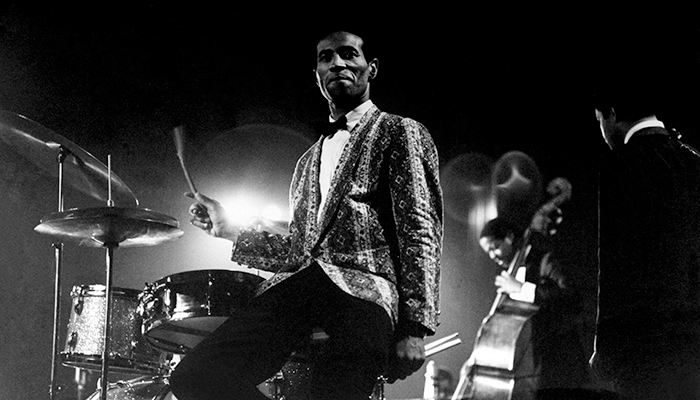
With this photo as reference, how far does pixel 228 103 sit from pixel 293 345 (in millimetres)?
4064

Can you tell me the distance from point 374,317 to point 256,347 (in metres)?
0.30

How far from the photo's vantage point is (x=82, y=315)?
14.3 feet

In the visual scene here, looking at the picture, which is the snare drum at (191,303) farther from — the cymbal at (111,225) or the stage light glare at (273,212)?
the stage light glare at (273,212)

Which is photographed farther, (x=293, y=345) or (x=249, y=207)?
(x=249, y=207)

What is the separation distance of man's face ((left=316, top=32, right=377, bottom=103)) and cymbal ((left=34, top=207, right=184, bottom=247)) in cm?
134

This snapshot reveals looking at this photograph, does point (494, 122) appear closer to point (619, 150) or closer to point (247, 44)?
point (247, 44)

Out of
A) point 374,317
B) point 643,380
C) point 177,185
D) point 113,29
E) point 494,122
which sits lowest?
point 643,380

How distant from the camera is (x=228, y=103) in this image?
238 inches

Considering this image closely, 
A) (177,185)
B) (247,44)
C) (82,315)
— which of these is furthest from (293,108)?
(82,315)

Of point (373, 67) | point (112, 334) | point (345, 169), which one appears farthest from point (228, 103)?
point (345, 169)

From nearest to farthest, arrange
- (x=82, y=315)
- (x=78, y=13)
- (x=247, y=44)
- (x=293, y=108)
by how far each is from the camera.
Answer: (x=82, y=315) < (x=78, y=13) < (x=247, y=44) < (x=293, y=108)

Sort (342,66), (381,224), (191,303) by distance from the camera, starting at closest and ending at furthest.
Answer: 1. (381,224)
2. (342,66)
3. (191,303)

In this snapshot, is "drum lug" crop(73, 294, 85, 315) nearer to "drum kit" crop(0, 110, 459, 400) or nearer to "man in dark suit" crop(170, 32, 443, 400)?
"drum kit" crop(0, 110, 459, 400)

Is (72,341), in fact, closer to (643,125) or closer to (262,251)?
(262,251)
